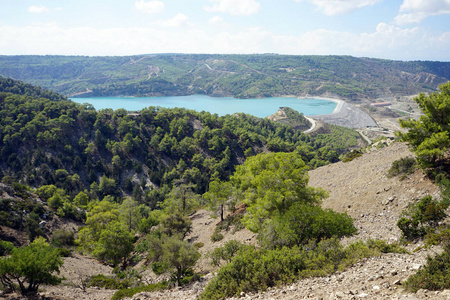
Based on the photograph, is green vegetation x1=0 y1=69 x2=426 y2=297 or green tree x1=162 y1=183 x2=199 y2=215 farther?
green tree x1=162 y1=183 x2=199 y2=215

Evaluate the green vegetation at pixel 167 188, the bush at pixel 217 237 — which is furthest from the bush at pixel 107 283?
the bush at pixel 217 237

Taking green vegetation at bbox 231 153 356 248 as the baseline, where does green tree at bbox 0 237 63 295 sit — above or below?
below

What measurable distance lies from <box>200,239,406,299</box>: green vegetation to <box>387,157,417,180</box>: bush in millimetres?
10656

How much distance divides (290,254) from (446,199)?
9960 mm

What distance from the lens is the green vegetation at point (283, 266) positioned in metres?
13.2

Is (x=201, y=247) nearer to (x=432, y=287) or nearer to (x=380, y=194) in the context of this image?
(x=380, y=194)

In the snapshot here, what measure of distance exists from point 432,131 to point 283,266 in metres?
15.8

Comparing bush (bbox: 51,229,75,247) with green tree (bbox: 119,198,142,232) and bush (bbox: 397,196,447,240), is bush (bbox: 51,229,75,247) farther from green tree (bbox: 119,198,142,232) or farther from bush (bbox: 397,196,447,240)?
bush (bbox: 397,196,447,240)

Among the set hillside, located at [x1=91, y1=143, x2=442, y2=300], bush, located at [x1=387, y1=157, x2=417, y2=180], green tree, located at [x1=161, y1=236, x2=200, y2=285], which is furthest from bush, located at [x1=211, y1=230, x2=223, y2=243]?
bush, located at [x1=387, y1=157, x2=417, y2=180]

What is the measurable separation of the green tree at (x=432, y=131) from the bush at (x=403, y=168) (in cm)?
191

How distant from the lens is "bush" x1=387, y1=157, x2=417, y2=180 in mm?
22483

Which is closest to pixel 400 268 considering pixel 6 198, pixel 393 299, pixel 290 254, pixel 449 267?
pixel 449 267

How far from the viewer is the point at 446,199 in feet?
52.1

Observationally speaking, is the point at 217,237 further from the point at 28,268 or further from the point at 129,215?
the point at 129,215
